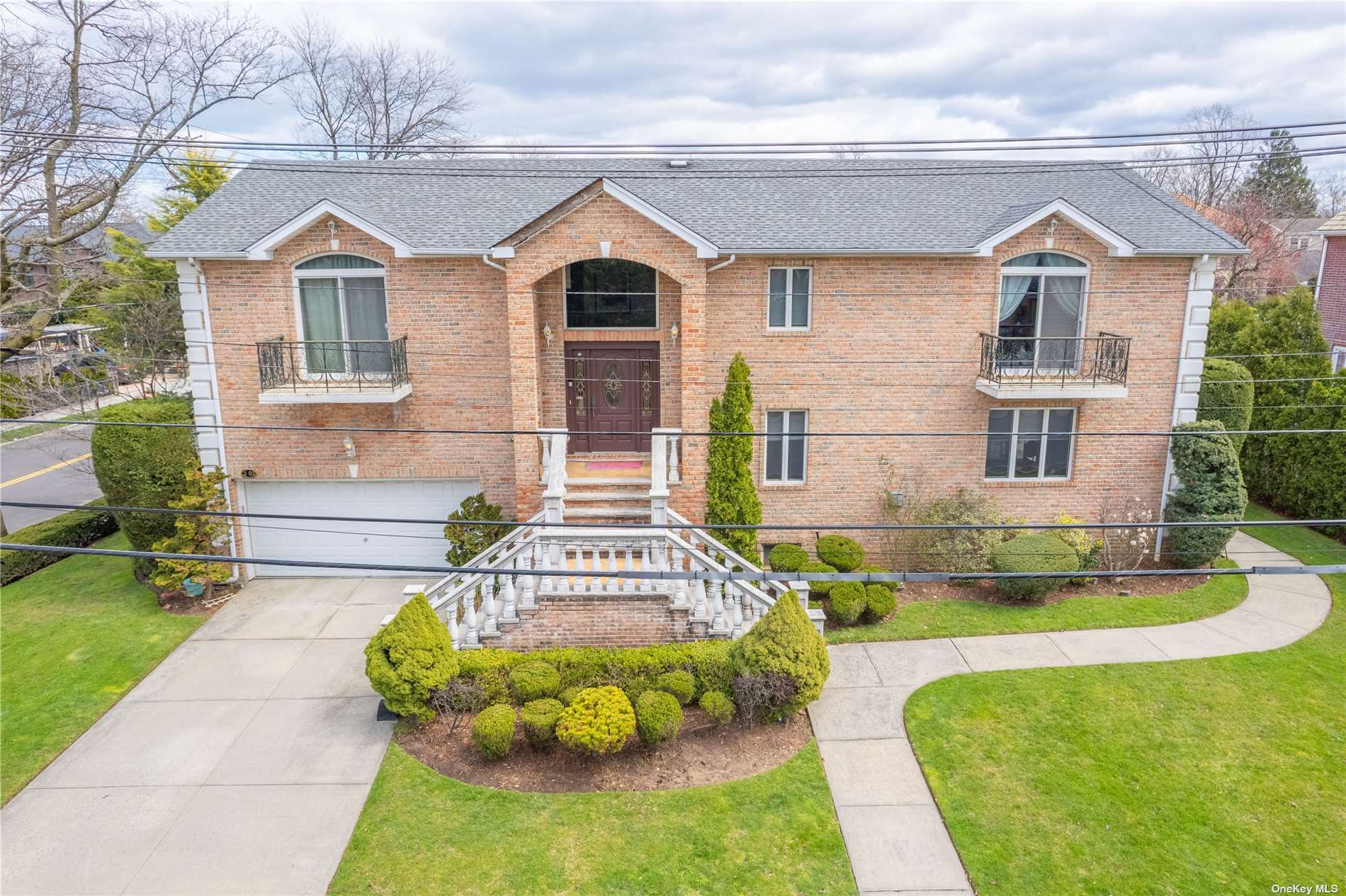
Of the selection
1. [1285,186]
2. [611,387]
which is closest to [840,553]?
[611,387]

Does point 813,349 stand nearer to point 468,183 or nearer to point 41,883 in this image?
point 468,183

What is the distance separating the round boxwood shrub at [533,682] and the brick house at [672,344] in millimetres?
3682

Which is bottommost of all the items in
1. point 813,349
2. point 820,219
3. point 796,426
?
point 796,426

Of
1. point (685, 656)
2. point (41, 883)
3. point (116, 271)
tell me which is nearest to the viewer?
point (41, 883)

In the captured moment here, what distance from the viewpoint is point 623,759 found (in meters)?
10.4

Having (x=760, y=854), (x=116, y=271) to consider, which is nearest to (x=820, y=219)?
(x=760, y=854)

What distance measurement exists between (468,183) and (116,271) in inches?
509

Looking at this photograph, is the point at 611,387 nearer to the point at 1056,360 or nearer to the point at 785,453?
the point at 785,453

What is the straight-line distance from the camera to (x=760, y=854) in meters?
8.78

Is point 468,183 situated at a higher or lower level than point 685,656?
higher

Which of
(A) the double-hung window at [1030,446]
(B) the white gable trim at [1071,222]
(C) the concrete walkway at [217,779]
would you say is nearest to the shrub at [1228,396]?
(A) the double-hung window at [1030,446]

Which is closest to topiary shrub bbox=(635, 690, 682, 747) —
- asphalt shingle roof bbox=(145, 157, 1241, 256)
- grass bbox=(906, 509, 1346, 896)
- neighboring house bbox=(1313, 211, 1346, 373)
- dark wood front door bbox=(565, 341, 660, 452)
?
grass bbox=(906, 509, 1346, 896)

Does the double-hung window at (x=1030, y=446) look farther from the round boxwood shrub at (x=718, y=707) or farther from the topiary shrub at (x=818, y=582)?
the round boxwood shrub at (x=718, y=707)

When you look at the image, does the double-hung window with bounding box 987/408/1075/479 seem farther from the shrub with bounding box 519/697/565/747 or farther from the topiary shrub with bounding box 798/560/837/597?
the shrub with bounding box 519/697/565/747
